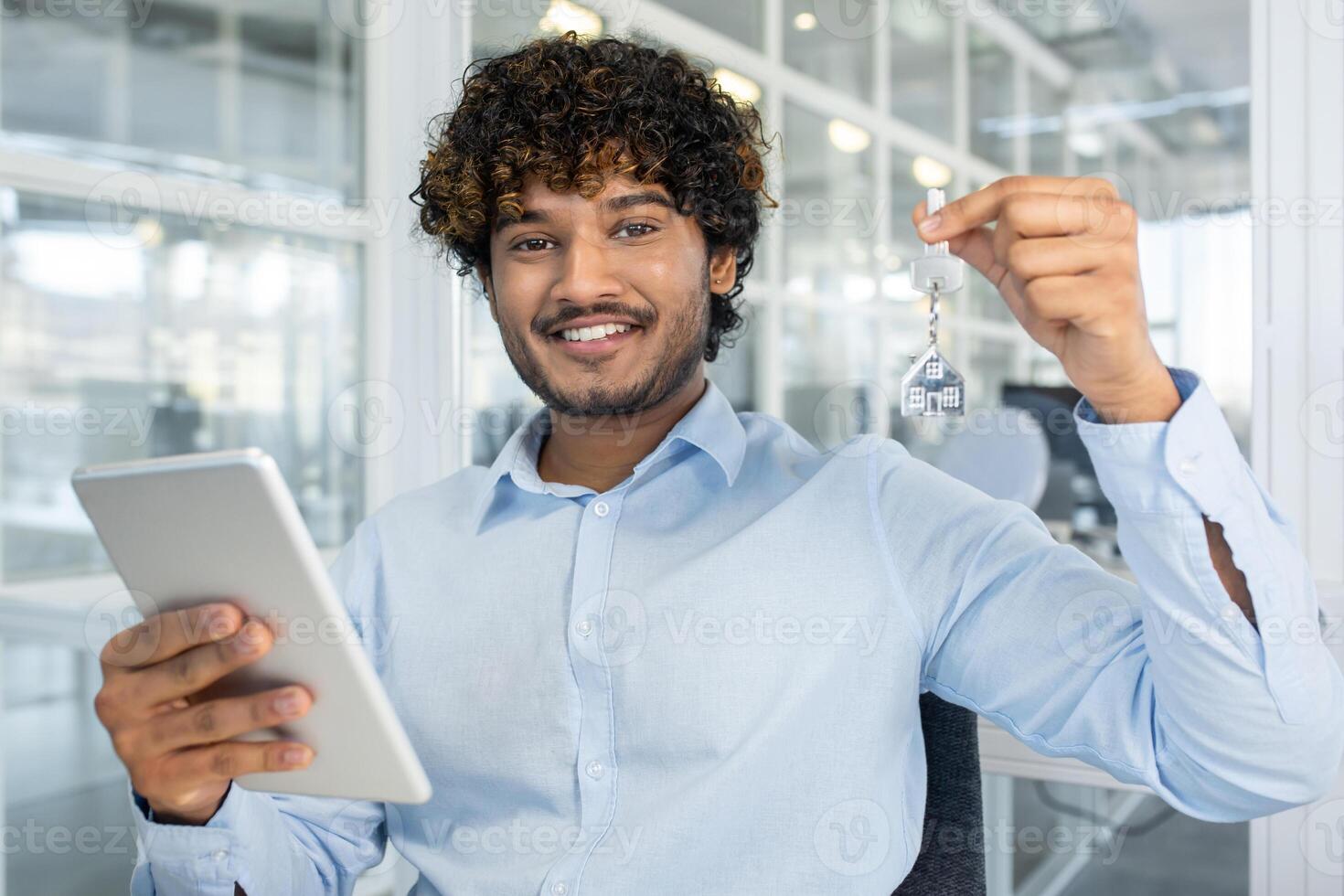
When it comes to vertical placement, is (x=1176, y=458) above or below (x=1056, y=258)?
below

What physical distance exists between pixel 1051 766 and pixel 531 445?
0.82 m

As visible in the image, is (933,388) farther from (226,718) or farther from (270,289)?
(270,289)

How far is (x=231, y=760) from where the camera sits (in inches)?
33.3

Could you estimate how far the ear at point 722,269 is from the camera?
4.70 feet

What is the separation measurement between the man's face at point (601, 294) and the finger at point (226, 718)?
0.55 metres

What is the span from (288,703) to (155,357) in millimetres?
1505

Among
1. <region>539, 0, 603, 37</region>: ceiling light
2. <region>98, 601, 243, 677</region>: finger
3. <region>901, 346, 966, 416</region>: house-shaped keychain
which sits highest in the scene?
<region>539, 0, 603, 37</region>: ceiling light

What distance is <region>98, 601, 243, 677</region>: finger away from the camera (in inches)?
30.9

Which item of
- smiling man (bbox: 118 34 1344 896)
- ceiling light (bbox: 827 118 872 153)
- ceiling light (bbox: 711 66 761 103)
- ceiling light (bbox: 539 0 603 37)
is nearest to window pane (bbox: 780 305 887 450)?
ceiling light (bbox: 827 118 872 153)

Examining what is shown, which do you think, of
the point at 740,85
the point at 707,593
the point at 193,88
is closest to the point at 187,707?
the point at 707,593

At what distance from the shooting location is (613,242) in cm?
125

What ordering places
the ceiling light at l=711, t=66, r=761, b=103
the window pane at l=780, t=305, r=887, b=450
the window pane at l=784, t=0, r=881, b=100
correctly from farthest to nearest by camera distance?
the window pane at l=780, t=305, r=887, b=450
the window pane at l=784, t=0, r=881, b=100
the ceiling light at l=711, t=66, r=761, b=103

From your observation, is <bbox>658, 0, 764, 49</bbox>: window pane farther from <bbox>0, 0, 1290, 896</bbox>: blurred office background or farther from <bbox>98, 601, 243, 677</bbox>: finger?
<bbox>98, 601, 243, 677</bbox>: finger

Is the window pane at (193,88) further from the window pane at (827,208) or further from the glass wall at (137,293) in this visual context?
the window pane at (827,208)
